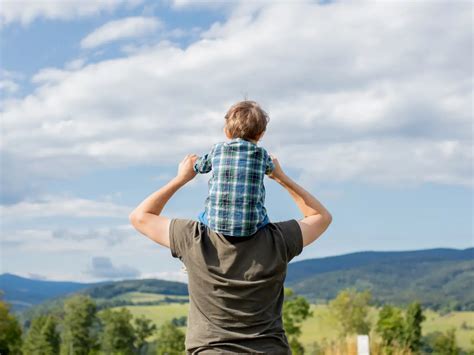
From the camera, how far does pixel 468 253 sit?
443 feet

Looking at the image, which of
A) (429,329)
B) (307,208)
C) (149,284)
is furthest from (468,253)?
(307,208)

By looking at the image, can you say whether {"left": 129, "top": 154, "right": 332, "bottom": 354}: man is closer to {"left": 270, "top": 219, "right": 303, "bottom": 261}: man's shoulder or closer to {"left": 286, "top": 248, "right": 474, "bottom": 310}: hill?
{"left": 270, "top": 219, "right": 303, "bottom": 261}: man's shoulder

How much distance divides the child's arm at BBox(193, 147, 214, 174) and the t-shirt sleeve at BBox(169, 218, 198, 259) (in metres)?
0.18

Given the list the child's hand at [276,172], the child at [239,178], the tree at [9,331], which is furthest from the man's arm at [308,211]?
the tree at [9,331]

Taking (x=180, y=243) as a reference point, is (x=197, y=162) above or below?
above

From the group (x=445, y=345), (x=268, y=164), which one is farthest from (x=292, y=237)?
(x=445, y=345)

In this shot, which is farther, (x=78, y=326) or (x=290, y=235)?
(x=78, y=326)

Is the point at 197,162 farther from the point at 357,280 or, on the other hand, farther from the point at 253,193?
the point at 357,280

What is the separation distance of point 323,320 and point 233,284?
156 ft

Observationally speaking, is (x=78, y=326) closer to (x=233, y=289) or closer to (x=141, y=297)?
(x=141, y=297)

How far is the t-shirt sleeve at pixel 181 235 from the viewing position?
271cm

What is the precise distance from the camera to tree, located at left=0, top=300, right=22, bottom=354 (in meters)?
40.5

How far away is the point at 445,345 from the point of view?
48.1 metres

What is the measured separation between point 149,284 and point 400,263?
182 ft
